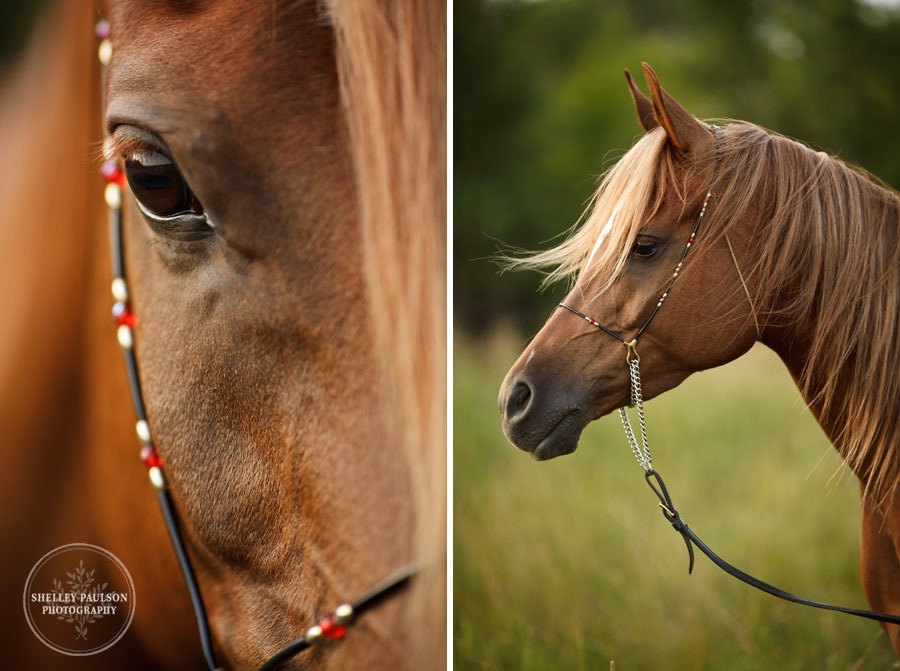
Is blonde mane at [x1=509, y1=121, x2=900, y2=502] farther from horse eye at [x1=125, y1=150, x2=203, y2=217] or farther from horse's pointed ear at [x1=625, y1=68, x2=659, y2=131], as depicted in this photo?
horse eye at [x1=125, y1=150, x2=203, y2=217]

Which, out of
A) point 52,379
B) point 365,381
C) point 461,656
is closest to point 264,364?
point 365,381

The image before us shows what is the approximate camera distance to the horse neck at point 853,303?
1155mm

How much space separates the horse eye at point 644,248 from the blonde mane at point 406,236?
51 centimetres

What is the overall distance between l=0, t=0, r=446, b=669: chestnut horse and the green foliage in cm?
121

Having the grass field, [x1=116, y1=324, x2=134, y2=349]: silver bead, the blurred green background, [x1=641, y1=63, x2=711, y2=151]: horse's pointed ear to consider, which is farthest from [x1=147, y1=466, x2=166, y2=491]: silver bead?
the grass field

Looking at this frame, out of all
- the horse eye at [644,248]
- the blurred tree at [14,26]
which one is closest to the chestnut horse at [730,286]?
the horse eye at [644,248]

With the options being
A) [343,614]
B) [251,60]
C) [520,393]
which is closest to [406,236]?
[251,60]

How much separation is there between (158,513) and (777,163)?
44.0 inches

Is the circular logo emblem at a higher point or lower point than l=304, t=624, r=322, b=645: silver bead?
lower

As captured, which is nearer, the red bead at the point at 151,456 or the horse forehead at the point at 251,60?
the horse forehead at the point at 251,60

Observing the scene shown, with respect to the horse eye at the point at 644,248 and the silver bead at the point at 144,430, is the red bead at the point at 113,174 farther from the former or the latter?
the horse eye at the point at 644,248

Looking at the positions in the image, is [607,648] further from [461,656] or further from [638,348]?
[638,348]

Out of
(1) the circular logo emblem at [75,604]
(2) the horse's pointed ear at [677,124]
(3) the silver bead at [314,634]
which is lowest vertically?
(1) the circular logo emblem at [75,604]

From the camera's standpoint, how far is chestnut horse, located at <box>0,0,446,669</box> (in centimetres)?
76
